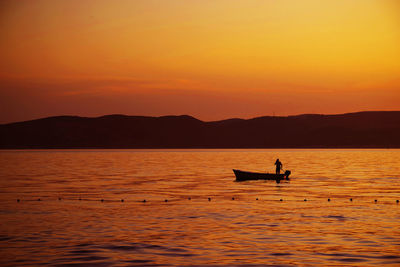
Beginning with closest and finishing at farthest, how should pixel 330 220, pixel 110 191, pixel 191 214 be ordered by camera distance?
1. pixel 330 220
2. pixel 191 214
3. pixel 110 191

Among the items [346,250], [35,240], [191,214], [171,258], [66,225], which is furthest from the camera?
[191,214]

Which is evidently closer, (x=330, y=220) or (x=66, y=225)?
(x=66, y=225)

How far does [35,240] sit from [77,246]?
250 centimetres

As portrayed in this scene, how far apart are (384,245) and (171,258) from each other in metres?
9.31

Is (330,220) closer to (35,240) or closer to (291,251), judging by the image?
(291,251)

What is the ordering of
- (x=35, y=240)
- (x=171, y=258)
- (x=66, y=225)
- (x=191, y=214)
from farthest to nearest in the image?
(x=191, y=214)
(x=66, y=225)
(x=35, y=240)
(x=171, y=258)

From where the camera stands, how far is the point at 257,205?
35562mm

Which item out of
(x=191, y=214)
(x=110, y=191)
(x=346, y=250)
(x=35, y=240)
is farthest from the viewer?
(x=110, y=191)

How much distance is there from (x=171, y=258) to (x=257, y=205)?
1694 centimetres

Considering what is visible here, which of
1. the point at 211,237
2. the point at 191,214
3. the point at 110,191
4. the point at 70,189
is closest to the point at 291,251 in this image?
the point at 211,237

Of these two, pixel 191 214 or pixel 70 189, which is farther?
pixel 70 189

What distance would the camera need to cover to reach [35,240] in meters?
22.7

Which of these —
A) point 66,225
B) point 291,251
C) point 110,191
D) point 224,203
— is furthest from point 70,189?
point 291,251

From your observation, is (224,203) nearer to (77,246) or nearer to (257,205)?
(257,205)
